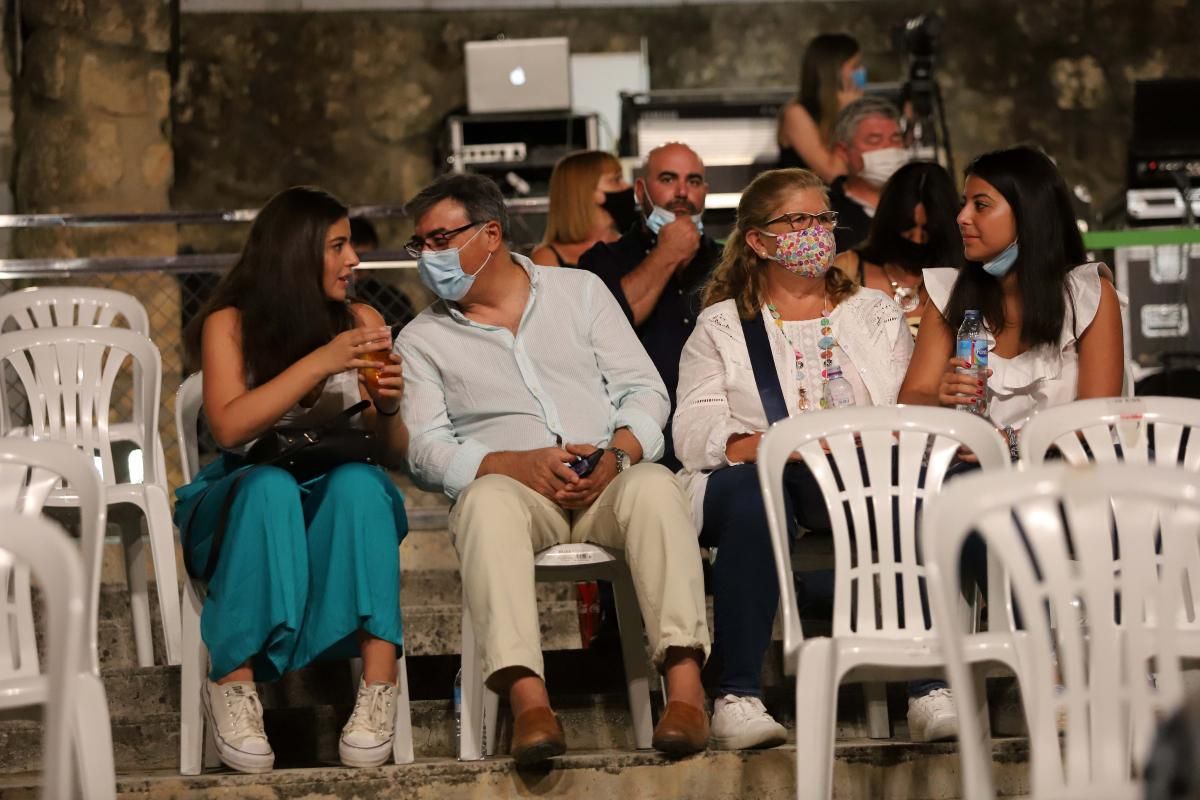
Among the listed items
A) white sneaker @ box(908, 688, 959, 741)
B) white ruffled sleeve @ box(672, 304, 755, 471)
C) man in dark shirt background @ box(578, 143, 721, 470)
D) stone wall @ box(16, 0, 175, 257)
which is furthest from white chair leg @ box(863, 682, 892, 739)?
stone wall @ box(16, 0, 175, 257)

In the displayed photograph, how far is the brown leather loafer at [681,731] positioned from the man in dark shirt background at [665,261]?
3.73ft

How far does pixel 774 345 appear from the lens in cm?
394

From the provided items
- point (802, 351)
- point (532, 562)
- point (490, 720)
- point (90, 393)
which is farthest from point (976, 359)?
point (90, 393)

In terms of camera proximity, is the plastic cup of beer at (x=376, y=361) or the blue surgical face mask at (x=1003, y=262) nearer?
the plastic cup of beer at (x=376, y=361)

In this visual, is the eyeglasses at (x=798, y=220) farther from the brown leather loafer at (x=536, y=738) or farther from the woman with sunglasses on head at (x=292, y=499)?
the brown leather loafer at (x=536, y=738)

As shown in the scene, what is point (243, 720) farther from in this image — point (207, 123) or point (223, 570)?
point (207, 123)

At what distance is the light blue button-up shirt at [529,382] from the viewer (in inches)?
152

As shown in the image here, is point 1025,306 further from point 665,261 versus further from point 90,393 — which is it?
point 90,393

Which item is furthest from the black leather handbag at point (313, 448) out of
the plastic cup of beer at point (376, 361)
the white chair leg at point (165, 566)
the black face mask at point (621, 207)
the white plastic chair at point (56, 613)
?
the black face mask at point (621, 207)

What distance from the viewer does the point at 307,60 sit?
388 inches

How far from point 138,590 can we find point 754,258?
178 cm

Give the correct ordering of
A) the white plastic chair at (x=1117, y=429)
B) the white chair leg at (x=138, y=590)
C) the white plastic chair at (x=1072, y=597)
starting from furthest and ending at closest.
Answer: the white chair leg at (x=138, y=590) < the white plastic chair at (x=1117, y=429) < the white plastic chair at (x=1072, y=597)

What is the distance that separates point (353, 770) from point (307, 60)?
7.22 metres

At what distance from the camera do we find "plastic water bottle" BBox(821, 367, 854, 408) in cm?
384
